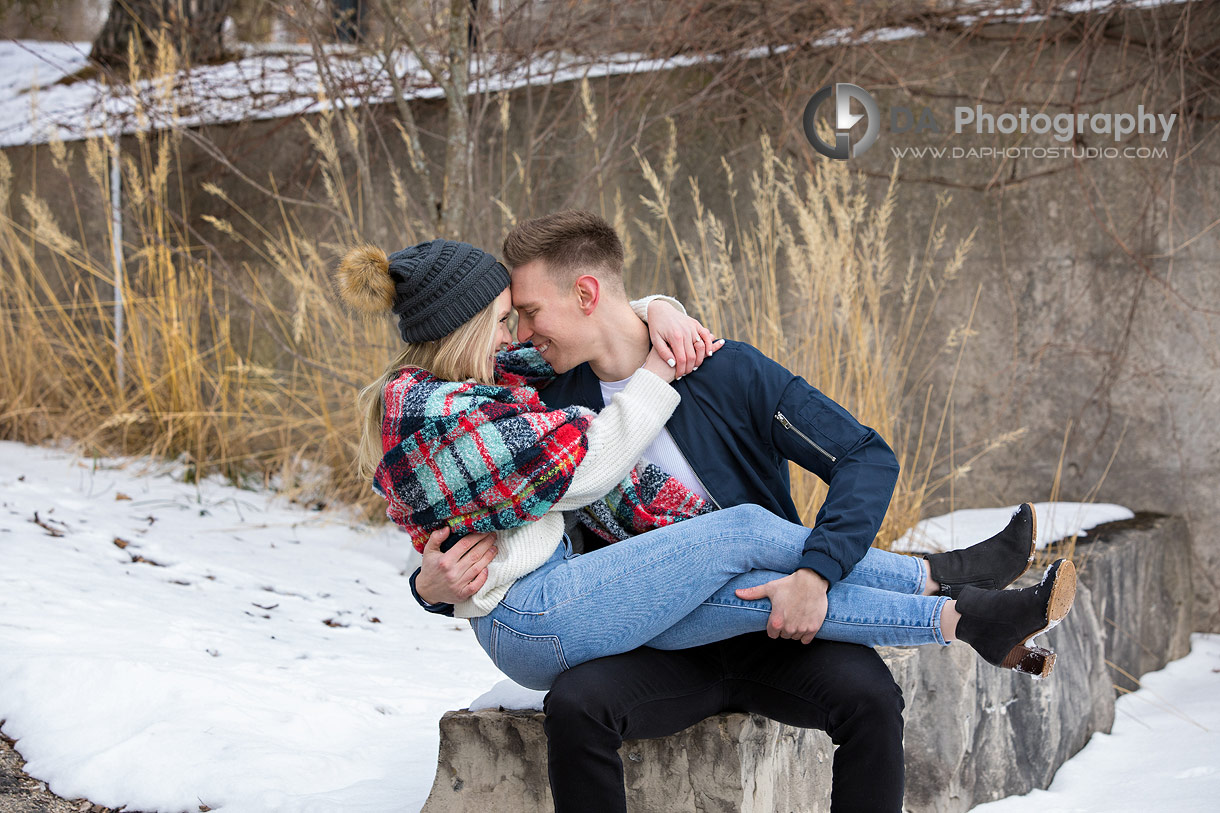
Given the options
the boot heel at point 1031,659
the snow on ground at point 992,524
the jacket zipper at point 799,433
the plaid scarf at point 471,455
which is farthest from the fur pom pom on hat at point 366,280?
the snow on ground at point 992,524

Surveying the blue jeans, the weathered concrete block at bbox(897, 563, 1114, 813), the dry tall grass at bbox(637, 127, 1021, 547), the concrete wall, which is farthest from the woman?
the concrete wall

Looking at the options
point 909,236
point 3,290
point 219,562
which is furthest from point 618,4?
point 3,290

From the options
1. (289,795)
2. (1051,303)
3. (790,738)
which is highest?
(1051,303)

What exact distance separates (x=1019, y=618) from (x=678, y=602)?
1.58ft

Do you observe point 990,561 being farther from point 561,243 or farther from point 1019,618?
point 561,243

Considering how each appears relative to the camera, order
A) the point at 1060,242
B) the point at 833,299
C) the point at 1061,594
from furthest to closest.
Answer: the point at 1060,242 < the point at 833,299 < the point at 1061,594

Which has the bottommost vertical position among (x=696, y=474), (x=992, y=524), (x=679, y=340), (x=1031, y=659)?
(x=992, y=524)

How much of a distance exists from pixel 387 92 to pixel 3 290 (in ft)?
6.25

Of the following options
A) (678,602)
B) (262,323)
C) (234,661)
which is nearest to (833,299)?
(678,602)

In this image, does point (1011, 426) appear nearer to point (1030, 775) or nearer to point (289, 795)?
point (1030, 775)

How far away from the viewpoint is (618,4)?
3.99m

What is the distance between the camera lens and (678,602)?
1.49 metres

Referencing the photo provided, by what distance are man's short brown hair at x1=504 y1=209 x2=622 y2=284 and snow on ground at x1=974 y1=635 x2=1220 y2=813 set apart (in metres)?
1.64

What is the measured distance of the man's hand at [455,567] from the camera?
1535mm
